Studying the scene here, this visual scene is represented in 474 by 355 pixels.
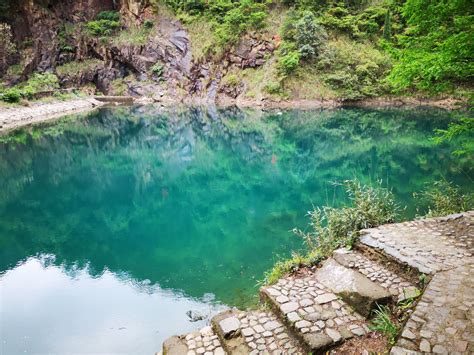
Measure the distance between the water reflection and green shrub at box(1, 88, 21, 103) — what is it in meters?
26.8

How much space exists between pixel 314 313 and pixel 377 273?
1.31 m

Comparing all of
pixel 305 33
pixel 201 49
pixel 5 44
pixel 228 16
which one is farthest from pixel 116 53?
pixel 305 33

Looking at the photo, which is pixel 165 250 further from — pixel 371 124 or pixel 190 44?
pixel 190 44

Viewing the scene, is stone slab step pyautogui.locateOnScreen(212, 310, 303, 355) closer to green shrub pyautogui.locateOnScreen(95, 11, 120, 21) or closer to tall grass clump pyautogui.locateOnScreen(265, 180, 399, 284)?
tall grass clump pyautogui.locateOnScreen(265, 180, 399, 284)

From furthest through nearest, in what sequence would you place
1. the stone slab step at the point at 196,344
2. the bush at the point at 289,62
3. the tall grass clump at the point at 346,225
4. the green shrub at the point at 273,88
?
the green shrub at the point at 273,88, the bush at the point at 289,62, the tall grass clump at the point at 346,225, the stone slab step at the point at 196,344

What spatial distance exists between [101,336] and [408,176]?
12.1m

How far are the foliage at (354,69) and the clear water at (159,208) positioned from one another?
24.0 feet

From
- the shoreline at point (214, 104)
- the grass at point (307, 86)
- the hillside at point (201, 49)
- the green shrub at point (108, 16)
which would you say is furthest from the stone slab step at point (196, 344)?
the green shrub at point (108, 16)

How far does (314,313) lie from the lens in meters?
4.53

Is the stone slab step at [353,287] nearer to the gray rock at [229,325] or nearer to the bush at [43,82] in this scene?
the gray rock at [229,325]

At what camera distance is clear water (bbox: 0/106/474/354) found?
6422mm

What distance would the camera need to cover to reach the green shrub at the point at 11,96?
29.0 m

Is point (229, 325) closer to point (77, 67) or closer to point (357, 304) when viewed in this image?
point (357, 304)

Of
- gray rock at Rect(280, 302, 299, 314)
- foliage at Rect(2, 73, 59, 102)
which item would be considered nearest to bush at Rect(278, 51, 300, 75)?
foliage at Rect(2, 73, 59, 102)
